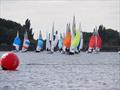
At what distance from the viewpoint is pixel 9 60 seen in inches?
1789

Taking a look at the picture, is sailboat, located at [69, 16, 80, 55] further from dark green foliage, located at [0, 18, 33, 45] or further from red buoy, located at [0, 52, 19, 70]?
dark green foliage, located at [0, 18, 33, 45]

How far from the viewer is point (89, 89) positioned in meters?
32.2

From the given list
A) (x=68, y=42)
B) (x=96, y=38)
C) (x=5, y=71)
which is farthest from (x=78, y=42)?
(x=5, y=71)

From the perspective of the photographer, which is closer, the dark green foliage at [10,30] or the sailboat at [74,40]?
the sailboat at [74,40]

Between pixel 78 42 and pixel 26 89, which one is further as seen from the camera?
pixel 78 42

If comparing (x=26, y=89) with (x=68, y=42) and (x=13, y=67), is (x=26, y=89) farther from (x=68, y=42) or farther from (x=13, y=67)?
(x=68, y=42)

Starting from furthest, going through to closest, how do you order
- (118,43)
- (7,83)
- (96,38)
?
1. (118,43)
2. (96,38)
3. (7,83)

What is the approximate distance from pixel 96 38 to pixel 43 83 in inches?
3034

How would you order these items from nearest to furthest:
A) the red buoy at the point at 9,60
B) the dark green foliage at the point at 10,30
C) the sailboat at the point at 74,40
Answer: the red buoy at the point at 9,60
the sailboat at the point at 74,40
the dark green foliage at the point at 10,30

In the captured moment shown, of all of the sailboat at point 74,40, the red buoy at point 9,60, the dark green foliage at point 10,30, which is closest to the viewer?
the red buoy at point 9,60

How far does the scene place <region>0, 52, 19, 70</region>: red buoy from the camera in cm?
4538

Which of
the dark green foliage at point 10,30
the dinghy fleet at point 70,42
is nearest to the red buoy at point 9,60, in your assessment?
the dinghy fleet at point 70,42

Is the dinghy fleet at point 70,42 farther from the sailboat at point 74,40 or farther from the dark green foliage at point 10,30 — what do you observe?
the dark green foliage at point 10,30

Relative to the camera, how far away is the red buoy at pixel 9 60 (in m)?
45.4
